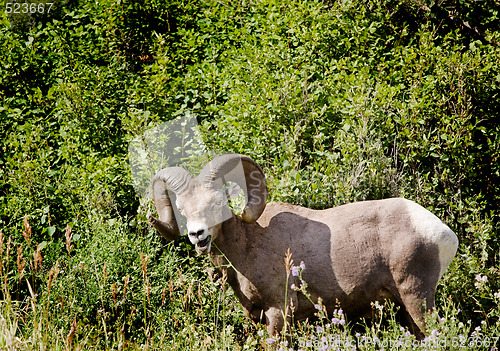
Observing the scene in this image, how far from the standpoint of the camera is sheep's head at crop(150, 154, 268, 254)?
5496mm

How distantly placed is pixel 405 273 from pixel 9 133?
19.1ft

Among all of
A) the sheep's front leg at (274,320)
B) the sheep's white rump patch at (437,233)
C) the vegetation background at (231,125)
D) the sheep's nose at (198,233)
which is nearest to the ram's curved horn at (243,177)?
the sheep's nose at (198,233)

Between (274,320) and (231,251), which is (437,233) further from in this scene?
(231,251)

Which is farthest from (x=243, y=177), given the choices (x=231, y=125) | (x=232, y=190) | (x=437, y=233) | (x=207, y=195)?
(x=231, y=125)

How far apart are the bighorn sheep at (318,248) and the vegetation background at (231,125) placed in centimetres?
67

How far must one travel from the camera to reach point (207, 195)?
5.61 m

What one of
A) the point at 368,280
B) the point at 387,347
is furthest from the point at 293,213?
the point at 387,347

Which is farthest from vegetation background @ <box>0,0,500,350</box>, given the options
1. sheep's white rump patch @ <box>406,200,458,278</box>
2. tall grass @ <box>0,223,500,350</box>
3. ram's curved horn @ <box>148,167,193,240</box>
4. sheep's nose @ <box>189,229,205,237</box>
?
sheep's nose @ <box>189,229,205,237</box>

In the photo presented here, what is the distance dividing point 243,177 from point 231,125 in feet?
6.77

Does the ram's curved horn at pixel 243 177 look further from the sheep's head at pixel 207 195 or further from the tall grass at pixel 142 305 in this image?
the tall grass at pixel 142 305

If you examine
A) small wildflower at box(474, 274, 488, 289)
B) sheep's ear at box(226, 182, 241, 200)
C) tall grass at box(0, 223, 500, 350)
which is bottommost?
tall grass at box(0, 223, 500, 350)

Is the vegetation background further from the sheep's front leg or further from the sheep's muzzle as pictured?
the sheep's muzzle

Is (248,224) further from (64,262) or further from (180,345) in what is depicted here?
(64,262)

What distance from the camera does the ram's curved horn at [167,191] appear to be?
573 centimetres
